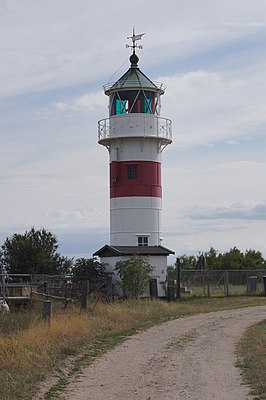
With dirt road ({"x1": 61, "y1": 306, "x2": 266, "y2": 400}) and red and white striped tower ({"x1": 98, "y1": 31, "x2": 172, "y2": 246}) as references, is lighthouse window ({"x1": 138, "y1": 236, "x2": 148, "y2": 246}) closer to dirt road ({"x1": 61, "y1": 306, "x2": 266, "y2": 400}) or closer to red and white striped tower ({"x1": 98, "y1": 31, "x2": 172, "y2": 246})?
red and white striped tower ({"x1": 98, "y1": 31, "x2": 172, "y2": 246})

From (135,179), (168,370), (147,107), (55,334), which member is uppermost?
(147,107)

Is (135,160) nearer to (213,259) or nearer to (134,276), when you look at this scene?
(134,276)

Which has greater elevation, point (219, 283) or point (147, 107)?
point (147, 107)

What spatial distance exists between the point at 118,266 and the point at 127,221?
328 centimetres

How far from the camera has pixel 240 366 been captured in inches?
592

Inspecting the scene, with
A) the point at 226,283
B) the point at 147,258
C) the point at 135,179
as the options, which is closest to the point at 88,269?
the point at 147,258

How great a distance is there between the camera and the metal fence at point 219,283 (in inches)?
1745

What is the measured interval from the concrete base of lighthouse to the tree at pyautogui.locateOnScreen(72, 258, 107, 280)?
607mm

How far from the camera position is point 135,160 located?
4316 cm

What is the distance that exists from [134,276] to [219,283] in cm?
809

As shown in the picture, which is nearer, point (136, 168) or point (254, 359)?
point (254, 359)

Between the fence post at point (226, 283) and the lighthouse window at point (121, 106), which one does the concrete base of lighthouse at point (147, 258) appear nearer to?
the fence post at point (226, 283)

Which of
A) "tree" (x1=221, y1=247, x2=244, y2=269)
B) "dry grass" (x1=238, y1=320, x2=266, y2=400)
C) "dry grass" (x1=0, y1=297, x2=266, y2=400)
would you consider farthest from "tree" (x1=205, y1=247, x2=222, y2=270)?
"dry grass" (x1=238, y1=320, x2=266, y2=400)

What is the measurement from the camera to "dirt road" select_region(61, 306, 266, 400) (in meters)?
12.3
